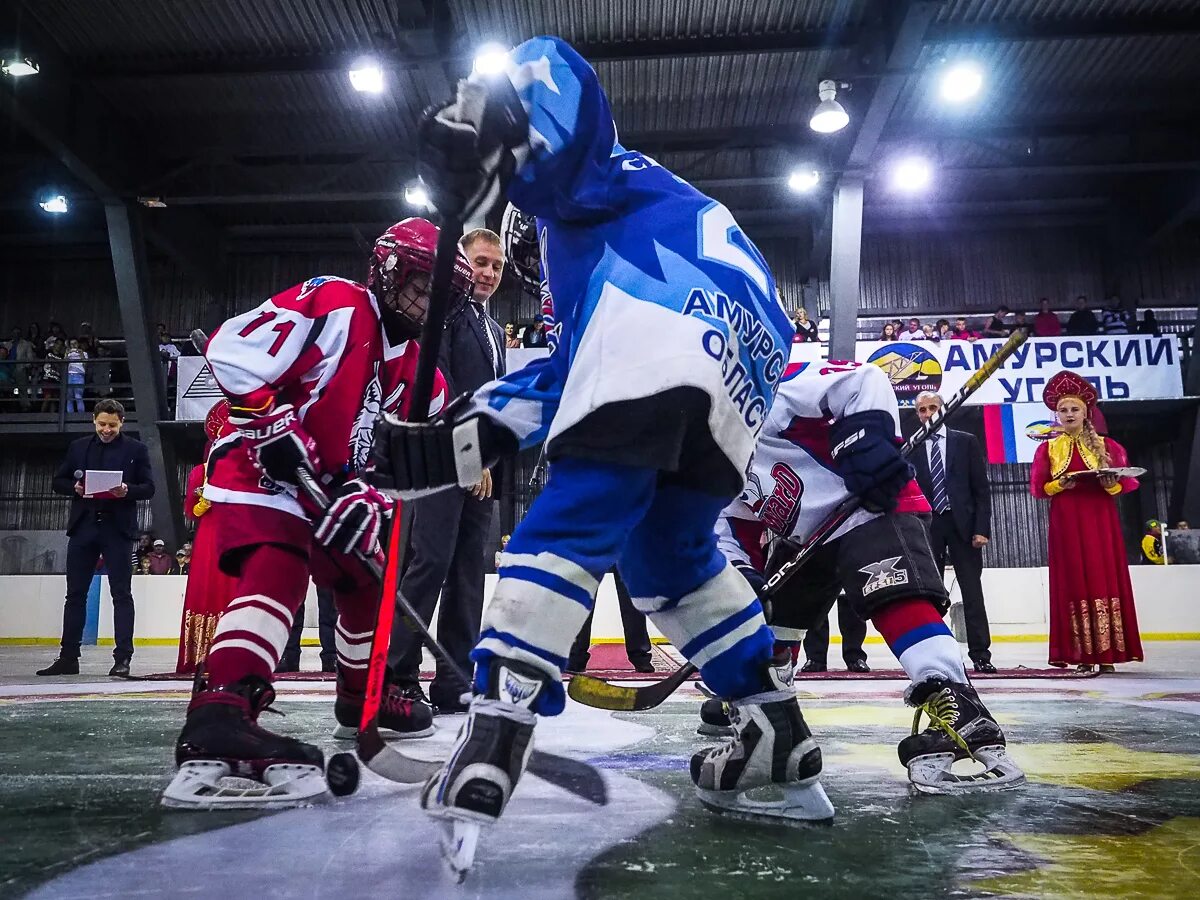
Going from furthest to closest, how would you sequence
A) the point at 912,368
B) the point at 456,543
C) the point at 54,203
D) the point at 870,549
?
the point at 54,203
the point at 912,368
the point at 456,543
the point at 870,549

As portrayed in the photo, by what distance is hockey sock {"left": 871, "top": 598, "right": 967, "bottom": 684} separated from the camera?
172cm

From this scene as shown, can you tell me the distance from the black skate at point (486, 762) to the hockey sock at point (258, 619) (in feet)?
2.34

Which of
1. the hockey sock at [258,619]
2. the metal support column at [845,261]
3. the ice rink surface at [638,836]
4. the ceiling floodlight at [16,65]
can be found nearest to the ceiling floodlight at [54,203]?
the ceiling floodlight at [16,65]

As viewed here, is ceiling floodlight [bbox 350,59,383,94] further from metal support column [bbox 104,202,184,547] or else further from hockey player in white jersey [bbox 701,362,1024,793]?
hockey player in white jersey [bbox 701,362,1024,793]

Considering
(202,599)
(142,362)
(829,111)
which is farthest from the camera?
(142,362)

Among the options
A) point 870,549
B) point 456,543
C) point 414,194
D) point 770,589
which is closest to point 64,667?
point 456,543

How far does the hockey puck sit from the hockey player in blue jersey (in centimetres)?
26

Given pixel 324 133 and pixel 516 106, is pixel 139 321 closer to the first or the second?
pixel 324 133

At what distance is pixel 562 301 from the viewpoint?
1.35 m

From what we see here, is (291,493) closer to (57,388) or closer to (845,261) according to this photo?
(845,261)

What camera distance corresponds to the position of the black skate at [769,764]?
53.4 inches

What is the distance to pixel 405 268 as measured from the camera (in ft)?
6.40

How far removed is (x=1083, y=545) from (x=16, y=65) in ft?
30.7

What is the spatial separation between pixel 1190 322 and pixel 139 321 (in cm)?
1535
